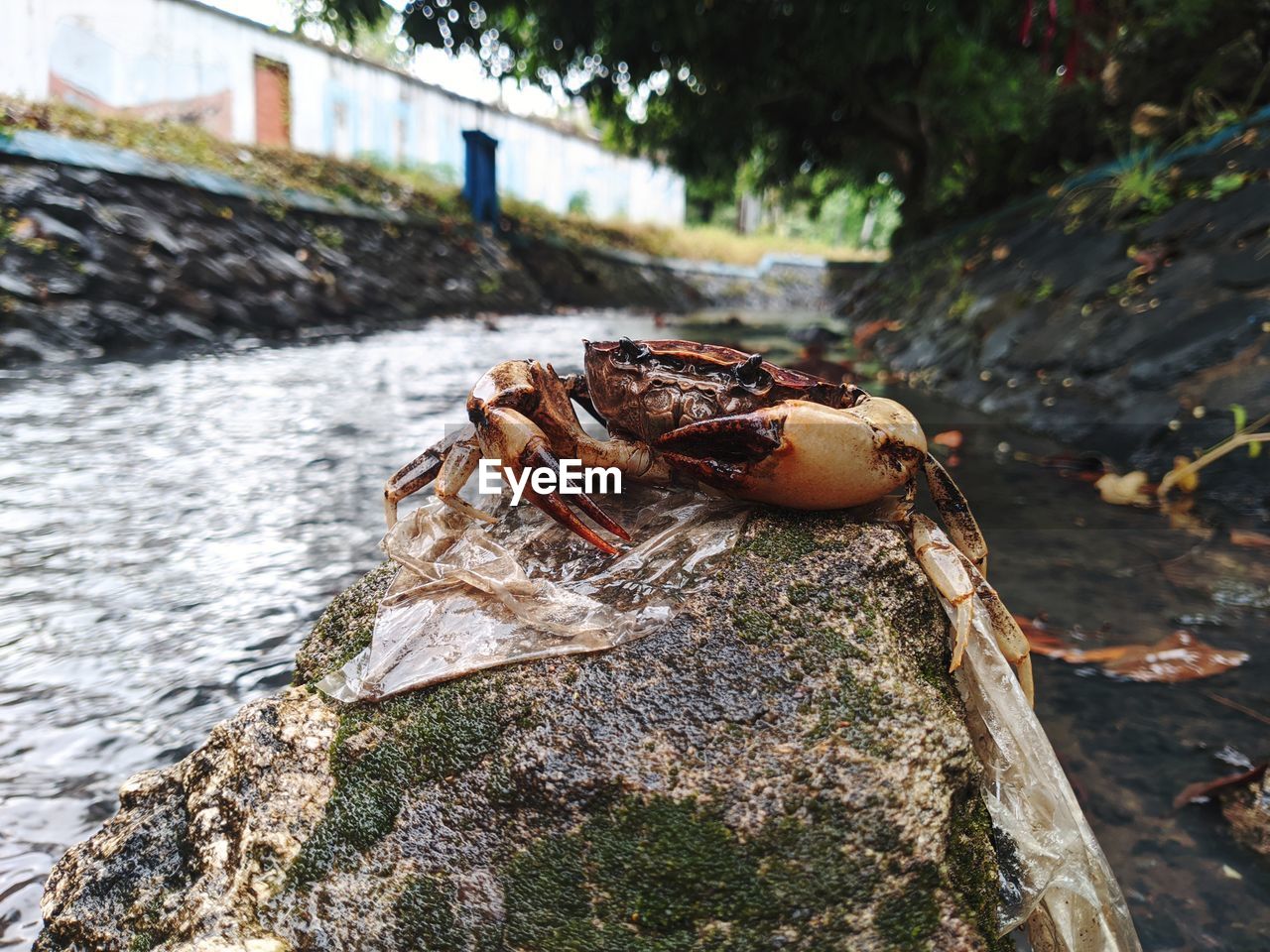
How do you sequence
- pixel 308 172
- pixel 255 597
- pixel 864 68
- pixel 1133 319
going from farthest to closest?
pixel 308 172 < pixel 864 68 < pixel 1133 319 < pixel 255 597

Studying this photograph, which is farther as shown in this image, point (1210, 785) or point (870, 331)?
point (870, 331)

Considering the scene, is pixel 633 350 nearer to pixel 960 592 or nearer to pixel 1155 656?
pixel 960 592

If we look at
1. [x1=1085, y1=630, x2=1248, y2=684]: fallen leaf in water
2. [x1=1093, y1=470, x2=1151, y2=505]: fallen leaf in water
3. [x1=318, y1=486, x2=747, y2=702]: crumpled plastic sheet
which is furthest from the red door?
[x1=1085, y1=630, x2=1248, y2=684]: fallen leaf in water

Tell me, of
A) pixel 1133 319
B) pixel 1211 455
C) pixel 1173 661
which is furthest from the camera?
pixel 1133 319

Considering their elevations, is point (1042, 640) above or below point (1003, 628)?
below

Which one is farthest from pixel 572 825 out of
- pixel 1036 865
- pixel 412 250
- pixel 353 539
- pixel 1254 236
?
pixel 412 250

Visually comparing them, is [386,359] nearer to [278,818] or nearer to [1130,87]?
[278,818]

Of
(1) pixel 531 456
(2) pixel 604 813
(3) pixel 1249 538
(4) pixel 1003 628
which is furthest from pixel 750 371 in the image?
(3) pixel 1249 538
